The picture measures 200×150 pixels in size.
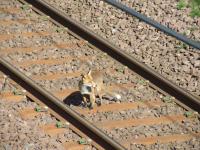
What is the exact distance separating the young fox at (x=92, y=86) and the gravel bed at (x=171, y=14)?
2.85m

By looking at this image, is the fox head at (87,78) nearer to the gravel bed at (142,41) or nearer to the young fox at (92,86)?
the young fox at (92,86)

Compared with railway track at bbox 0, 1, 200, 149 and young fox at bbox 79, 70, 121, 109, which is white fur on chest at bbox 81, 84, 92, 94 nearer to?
young fox at bbox 79, 70, 121, 109

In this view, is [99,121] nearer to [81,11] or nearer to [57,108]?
[57,108]

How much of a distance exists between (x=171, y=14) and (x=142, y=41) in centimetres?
129

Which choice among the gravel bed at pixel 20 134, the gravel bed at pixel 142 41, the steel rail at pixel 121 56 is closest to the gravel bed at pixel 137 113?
the steel rail at pixel 121 56

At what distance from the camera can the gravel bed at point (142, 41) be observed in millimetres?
10859

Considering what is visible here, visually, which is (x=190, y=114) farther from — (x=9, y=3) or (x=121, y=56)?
(x=9, y=3)

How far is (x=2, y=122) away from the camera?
9.16m

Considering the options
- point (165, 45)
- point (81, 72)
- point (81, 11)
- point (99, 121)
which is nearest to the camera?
point (99, 121)

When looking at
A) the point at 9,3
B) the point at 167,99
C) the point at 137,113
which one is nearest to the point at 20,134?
the point at 137,113

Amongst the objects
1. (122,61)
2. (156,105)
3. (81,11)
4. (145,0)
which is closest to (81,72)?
(122,61)

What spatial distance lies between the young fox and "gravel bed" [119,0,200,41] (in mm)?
2847

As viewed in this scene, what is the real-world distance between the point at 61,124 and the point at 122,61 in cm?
233

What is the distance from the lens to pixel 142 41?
11.7 meters
